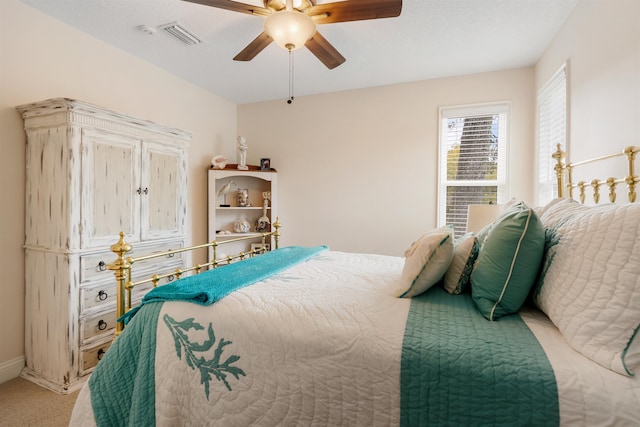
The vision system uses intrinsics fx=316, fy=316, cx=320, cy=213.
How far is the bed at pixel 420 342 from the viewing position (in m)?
0.81

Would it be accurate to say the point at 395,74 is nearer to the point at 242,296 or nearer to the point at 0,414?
the point at 242,296

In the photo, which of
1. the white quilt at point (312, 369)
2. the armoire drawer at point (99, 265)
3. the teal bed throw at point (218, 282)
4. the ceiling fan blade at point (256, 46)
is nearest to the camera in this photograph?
the white quilt at point (312, 369)

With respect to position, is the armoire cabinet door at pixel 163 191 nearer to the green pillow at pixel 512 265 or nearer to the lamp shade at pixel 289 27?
the lamp shade at pixel 289 27

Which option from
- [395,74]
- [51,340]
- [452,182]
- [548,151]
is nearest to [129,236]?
[51,340]

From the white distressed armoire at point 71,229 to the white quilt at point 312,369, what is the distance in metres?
1.11

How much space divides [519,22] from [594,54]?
2.21ft

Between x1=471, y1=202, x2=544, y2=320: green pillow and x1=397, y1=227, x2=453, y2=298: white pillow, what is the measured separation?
0.66 feet

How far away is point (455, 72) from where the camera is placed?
3242 millimetres

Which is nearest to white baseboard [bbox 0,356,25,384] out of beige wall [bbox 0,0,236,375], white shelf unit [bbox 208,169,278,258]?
beige wall [bbox 0,0,236,375]

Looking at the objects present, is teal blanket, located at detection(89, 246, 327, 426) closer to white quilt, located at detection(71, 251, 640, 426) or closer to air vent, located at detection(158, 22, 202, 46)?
white quilt, located at detection(71, 251, 640, 426)

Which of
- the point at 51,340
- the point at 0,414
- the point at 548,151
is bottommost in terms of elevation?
the point at 0,414

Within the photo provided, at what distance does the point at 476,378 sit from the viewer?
86 centimetres

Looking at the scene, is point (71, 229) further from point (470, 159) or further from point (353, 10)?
point (470, 159)

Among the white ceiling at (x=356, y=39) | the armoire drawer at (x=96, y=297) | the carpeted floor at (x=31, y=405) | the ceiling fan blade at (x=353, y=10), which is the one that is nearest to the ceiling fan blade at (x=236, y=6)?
the ceiling fan blade at (x=353, y=10)
